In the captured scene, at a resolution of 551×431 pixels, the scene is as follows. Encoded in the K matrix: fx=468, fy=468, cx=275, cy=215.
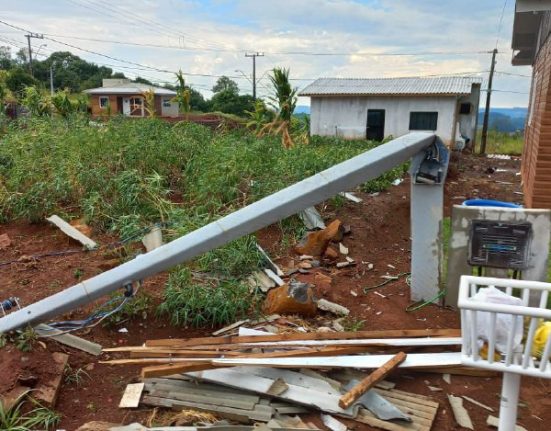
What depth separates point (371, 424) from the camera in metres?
2.74

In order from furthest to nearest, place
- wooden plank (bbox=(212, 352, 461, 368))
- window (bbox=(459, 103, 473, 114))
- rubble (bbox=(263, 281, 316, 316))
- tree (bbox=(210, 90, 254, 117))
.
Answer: tree (bbox=(210, 90, 254, 117)) → window (bbox=(459, 103, 473, 114)) → rubble (bbox=(263, 281, 316, 316)) → wooden plank (bbox=(212, 352, 461, 368))

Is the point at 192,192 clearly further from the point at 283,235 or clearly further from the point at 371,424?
the point at 371,424

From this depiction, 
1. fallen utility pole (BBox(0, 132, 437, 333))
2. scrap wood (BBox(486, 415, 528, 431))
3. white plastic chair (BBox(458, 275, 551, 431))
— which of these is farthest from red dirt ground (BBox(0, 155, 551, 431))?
white plastic chair (BBox(458, 275, 551, 431))

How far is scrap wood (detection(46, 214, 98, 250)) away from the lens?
567cm

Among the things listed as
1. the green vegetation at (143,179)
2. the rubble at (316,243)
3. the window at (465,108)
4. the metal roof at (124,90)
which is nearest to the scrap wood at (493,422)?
the green vegetation at (143,179)

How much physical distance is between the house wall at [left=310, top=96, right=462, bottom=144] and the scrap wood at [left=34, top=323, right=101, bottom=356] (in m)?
19.4

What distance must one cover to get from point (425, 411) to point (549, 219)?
1954 millimetres

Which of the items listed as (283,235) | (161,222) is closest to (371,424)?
(283,235)

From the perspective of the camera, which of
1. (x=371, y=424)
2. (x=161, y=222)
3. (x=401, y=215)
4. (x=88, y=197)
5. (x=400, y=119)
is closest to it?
(x=371, y=424)

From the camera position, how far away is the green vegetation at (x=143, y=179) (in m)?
5.89

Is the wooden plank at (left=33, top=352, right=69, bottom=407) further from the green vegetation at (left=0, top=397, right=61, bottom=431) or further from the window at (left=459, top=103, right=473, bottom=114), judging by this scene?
the window at (left=459, top=103, right=473, bottom=114)

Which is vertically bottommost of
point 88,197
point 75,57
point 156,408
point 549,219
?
point 156,408

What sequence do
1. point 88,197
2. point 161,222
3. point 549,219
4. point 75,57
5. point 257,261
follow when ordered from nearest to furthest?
point 549,219 < point 257,261 < point 161,222 < point 88,197 < point 75,57

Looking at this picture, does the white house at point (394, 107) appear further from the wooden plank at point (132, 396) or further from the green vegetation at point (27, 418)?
the green vegetation at point (27, 418)
